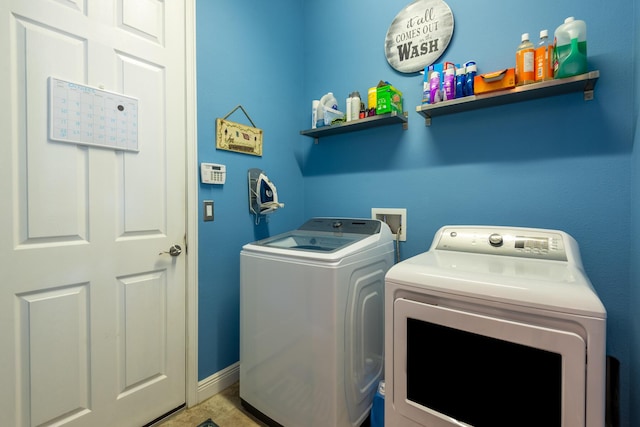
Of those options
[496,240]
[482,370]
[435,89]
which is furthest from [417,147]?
[482,370]

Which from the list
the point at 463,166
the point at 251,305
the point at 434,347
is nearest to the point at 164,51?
the point at 251,305

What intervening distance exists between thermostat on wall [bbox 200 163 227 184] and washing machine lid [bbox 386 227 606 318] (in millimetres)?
1219

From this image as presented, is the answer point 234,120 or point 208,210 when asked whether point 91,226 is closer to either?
point 208,210

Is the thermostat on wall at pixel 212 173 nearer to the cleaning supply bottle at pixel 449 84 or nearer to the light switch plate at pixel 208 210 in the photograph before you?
the light switch plate at pixel 208 210

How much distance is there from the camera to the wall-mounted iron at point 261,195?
1.96m

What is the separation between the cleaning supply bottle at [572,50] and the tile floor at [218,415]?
2.27m

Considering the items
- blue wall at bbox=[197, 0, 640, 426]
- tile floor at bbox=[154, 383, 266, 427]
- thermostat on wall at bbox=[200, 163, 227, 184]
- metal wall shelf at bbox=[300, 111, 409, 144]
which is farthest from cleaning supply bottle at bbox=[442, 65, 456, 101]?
tile floor at bbox=[154, 383, 266, 427]

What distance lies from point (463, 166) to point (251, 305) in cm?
146

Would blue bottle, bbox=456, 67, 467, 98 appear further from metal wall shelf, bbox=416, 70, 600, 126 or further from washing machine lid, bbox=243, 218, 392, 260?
washing machine lid, bbox=243, 218, 392, 260

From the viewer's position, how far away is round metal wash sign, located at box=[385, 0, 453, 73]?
5.68ft

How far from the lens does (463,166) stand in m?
1.71

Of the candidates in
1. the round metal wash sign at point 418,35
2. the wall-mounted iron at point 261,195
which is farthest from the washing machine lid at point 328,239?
the round metal wash sign at point 418,35

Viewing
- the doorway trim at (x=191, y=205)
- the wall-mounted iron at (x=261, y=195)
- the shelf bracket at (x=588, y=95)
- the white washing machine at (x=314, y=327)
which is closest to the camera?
the white washing machine at (x=314, y=327)

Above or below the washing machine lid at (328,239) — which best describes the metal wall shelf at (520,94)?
above
